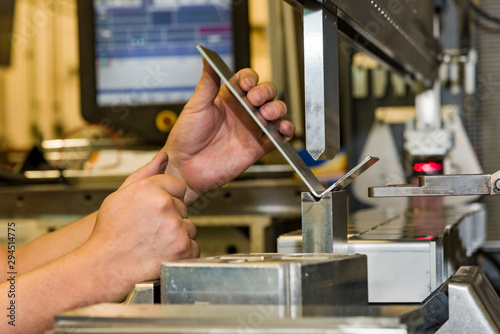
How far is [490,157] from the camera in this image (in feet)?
6.40

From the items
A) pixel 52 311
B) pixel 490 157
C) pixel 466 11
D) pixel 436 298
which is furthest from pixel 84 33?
pixel 436 298

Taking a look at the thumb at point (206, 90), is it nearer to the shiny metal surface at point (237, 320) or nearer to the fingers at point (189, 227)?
the fingers at point (189, 227)

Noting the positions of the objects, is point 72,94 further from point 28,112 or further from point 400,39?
point 400,39

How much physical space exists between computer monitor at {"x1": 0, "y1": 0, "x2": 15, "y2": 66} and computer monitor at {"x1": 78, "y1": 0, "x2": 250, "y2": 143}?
3.43ft

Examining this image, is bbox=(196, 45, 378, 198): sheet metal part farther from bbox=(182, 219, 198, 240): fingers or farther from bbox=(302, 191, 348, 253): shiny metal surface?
bbox=(182, 219, 198, 240): fingers

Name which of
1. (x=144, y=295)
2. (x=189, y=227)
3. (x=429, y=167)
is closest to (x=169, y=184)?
(x=189, y=227)

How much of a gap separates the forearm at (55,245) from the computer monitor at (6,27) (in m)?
1.96

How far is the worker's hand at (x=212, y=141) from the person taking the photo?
112 centimetres

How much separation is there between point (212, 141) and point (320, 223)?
1.36 feet

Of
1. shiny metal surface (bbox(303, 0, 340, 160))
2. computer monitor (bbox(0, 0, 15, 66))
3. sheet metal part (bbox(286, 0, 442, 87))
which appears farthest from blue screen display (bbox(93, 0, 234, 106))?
shiny metal surface (bbox(303, 0, 340, 160))

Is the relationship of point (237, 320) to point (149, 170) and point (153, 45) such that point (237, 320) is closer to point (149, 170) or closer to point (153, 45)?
point (149, 170)

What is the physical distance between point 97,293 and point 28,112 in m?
3.33

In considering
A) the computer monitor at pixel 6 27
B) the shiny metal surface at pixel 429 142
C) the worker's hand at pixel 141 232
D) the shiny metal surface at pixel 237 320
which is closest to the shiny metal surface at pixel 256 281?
the shiny metal surface at pixel 237 320

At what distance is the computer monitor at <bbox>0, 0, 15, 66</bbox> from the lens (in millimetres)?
3002
